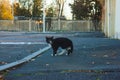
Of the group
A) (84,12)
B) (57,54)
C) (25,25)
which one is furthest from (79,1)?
(57,54)

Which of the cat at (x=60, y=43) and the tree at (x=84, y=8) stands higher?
the tree at (x=84, y=8)

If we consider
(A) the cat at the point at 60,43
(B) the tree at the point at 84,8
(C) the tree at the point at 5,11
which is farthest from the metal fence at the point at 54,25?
(A) the cat at the point at 60,43

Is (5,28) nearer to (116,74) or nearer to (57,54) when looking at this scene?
(57,54)

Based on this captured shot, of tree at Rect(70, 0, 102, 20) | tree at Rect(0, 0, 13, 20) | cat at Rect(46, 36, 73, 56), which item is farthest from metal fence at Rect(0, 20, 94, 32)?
cat at Rect(46, 36, 73, 56)

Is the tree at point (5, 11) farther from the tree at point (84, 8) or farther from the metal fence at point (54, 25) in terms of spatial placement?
the tree at point (84, 8)

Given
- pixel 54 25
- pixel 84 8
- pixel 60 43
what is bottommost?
pixel 54 25

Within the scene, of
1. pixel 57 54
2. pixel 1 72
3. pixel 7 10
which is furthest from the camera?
pixel 7 10

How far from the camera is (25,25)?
73438 mm

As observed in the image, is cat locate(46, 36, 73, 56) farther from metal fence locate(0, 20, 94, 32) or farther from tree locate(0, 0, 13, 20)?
tree locate(0, 0, 13, 20)

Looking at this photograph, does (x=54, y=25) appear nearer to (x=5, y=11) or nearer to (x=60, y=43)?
(x=5, y=11)

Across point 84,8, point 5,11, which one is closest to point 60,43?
point 84,8

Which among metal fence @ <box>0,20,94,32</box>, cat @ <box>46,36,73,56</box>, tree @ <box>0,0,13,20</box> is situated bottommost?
metal fence @ <box>0,20,94,32</box>

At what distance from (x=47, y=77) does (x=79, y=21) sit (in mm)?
62192

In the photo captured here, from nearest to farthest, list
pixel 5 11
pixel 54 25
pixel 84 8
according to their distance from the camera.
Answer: pixel 84 8 < pixel 54 25 < pixel 5 11
